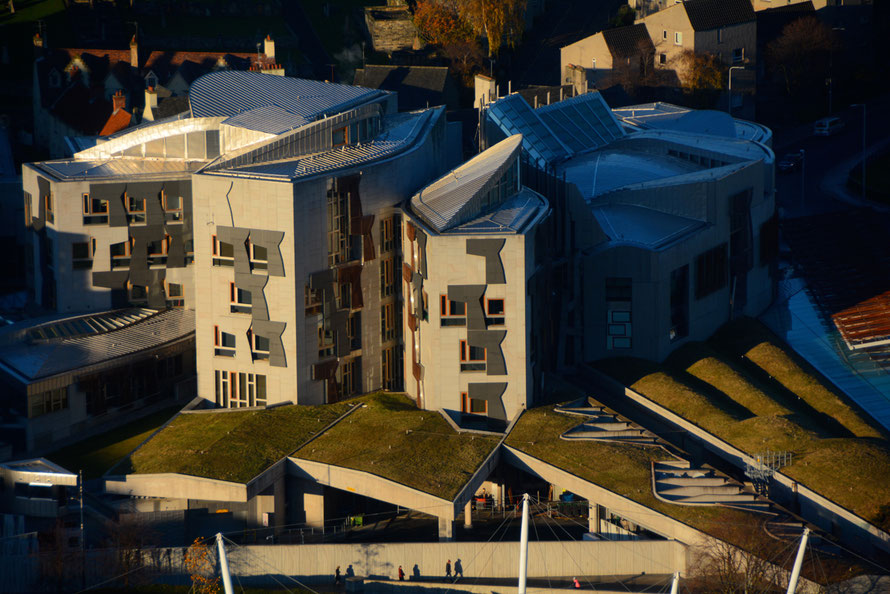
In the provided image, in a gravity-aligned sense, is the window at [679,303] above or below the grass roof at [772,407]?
above

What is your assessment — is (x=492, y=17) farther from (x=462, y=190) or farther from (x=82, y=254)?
(x=462, y=190)

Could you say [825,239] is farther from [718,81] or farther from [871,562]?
[871,562]

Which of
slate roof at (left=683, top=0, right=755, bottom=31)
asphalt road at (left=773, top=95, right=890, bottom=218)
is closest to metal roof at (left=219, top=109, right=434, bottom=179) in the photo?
asphalt road at (left=773, top=95, right=890, bottom=218)

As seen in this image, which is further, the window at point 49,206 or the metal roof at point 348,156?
the window at point 49,206

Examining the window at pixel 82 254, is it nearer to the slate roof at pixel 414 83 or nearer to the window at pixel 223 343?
the window at pixel 223 343

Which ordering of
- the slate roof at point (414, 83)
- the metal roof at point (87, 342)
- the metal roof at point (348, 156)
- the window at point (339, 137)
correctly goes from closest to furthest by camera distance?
the metal roof at point (348, 156) → the metal roof at point (87, 342) → the window at point (339, 137) → the slate roof at point (414, 83)

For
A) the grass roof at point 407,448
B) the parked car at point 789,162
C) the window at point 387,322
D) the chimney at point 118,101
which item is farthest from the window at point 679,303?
the chimney at point 118,101
